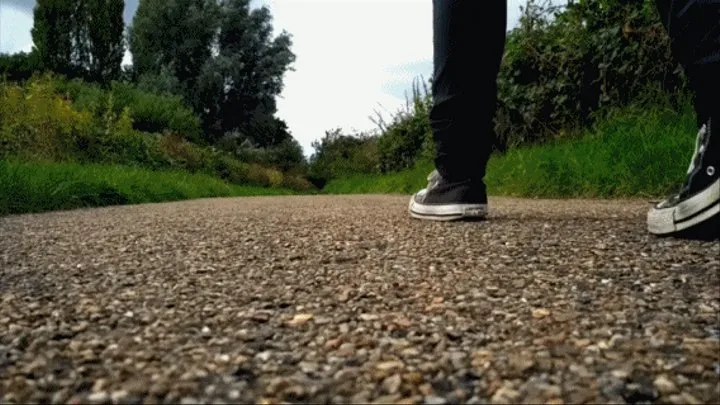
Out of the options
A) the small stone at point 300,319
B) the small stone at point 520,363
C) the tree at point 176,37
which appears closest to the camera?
the small stone at point 520,363

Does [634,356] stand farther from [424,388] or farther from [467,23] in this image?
[467,23]

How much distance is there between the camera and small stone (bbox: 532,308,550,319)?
3.59 feet

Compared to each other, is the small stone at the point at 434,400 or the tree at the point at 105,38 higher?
the tree at the point at 105,38

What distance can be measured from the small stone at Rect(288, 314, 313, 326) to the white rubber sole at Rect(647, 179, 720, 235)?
38.6 inches

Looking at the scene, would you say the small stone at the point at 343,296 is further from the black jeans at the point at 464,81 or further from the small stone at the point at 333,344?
the black jeans at the point at 464,81

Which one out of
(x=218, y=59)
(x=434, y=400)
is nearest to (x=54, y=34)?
(x=218, y=59)

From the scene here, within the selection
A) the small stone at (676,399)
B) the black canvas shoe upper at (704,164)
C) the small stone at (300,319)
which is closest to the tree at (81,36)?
the black canvas shoe upper at (704,164)

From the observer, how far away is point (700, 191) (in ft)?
5.15

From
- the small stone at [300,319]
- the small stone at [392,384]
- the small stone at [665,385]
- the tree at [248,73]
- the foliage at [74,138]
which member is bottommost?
the small stone at [665,385]

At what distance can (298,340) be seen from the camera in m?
1.00

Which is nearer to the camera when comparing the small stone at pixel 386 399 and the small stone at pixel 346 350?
the small stone at pixel 386 399

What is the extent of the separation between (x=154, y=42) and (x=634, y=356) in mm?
23245

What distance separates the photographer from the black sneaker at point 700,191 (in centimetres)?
156

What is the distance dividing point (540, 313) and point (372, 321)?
0.27 metres
